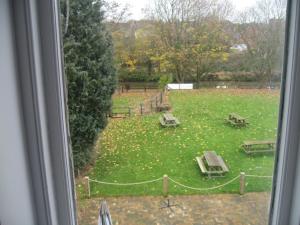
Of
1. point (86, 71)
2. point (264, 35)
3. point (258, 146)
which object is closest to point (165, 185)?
point (258, 146)

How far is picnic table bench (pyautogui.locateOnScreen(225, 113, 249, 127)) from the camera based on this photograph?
911 millimetres

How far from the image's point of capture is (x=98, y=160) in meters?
0.93

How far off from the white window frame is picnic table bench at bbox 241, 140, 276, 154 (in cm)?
4

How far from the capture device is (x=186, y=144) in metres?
0.94

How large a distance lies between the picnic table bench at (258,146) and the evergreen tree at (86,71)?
49 centimetres

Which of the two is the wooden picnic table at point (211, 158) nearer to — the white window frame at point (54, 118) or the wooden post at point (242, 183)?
the wooden post at point (242, 183)

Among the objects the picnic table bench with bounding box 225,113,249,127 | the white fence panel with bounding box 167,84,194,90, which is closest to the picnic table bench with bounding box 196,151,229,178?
the picnic table bench with bounding box 225,113,249,127

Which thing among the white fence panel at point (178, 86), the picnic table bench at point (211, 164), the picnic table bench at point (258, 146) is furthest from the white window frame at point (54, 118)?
the white fence panel at point (178, 86)

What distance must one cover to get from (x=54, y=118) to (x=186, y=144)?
441 millimetres

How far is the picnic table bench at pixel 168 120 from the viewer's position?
93cm

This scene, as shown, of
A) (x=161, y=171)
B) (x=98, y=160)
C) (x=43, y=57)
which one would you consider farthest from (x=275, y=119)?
(x=43, y=57)

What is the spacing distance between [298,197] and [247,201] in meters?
0.17

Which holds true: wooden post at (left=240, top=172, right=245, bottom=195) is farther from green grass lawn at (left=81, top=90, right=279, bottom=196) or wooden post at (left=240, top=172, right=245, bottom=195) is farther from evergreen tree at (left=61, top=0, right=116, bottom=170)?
evergreen tree at (left=61, top=0, right=116, bottom=170)

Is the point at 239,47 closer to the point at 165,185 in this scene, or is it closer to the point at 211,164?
the point at 211,164
